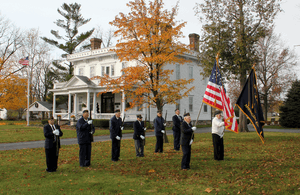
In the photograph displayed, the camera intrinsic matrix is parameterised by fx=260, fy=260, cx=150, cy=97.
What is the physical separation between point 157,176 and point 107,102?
26.9m

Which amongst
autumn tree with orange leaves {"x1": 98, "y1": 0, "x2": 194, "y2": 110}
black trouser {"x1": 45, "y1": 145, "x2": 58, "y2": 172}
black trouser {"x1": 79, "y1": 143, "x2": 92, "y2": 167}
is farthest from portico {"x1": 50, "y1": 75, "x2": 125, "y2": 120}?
black trouser {"x1": 45, "y1": 145, "x2": 58, "y2": 172}

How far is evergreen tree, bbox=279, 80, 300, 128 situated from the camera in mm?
30344

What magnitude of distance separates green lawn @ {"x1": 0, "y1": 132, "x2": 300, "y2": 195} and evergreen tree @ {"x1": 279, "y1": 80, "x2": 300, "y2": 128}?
22136mm

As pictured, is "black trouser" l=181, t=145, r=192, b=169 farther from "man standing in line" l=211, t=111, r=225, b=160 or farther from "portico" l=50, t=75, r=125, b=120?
"portico" l=50, t=75, r=125, b=120

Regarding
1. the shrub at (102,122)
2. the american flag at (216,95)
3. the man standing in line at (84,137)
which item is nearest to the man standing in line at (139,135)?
the man standing in line at (84,137)

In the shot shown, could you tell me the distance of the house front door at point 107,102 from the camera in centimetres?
3359

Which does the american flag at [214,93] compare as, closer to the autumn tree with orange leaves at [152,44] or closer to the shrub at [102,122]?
the autumn tree with orange leaves at [152,44]

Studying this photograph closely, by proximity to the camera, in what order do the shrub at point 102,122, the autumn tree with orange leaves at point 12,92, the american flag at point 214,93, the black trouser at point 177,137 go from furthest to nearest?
the autumn tree with orange leaves at point 12,92 < the shrub at point 102,122 < the black trouser at point 177,137 < the american flag at point 214,93

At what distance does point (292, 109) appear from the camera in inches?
1206

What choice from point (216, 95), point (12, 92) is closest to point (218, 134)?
point (216, 95)

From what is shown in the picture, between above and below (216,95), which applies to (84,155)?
below

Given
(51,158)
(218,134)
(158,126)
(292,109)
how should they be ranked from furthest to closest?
(292,109) → (158,126) → (218,134) → (51,158)

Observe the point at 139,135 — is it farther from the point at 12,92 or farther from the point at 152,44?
the point at 12,92

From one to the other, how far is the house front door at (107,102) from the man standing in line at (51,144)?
25008 mm
